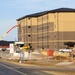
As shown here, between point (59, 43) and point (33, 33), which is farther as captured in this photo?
point (33, 33)

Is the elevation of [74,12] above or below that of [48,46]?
A: above

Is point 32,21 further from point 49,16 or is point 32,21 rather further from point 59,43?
point 59,43

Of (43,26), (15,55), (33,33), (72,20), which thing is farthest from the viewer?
(33,33)

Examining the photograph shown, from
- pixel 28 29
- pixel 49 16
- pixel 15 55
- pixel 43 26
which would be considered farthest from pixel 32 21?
pixel 15 55

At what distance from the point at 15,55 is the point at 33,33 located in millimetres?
92481

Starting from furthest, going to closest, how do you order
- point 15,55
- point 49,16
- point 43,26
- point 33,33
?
point 33,33 < point 43,26 < point 49,16 < point 15,55

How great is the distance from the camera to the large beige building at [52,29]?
125 metres

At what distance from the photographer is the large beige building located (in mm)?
124812

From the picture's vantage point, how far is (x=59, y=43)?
12506 centimetres

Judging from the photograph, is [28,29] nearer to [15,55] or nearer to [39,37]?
[39,37]

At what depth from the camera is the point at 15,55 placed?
6500cm

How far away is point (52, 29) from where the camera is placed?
130 m

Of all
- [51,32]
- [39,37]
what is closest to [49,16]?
[51,32]

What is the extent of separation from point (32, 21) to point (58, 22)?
1445 inches
